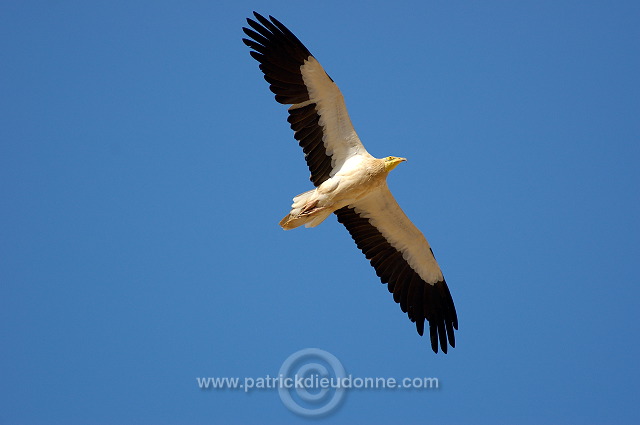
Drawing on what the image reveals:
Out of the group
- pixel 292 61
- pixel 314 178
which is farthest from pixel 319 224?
pixel 292 61

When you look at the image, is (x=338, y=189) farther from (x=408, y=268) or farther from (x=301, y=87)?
(x=408, y=268)

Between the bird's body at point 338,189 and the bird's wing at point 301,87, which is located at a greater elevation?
the bird's wing at point 301,87

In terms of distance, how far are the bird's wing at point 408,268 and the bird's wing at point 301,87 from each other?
1.48 meters

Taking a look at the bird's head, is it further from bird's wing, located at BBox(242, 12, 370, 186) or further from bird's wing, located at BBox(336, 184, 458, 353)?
bird's wing, located at BBox(336, 184, 458, 353)

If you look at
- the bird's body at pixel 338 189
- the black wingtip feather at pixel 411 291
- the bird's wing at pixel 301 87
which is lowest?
the black wingtip feather at pixel 411 291

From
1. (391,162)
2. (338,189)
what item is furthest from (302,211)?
(391,162)

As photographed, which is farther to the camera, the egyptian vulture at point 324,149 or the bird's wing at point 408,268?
the bird's wing at point 408,268

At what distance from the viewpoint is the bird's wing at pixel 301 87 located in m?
12.8

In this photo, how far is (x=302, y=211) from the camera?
12852mm

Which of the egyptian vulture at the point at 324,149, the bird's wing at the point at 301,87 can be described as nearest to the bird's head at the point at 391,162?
the egyptian vulture at the point at 324,149

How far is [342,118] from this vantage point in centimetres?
1297

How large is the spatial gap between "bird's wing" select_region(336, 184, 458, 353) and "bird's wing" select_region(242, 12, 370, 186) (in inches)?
58.4

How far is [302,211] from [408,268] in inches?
97.2

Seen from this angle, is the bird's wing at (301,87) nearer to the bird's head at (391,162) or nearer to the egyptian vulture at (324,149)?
the egyptian vulture at (324,149)
